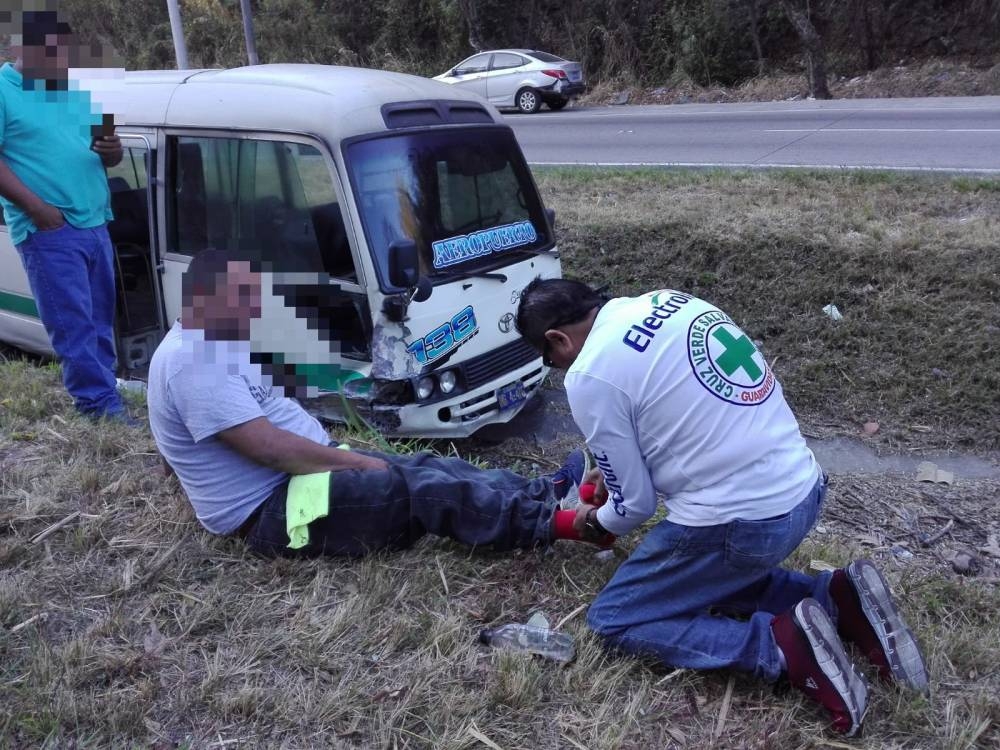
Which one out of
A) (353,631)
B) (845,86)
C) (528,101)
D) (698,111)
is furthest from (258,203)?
(845,86)

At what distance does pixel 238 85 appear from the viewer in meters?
5.12

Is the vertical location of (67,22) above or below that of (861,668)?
above

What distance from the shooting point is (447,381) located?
5.05 m

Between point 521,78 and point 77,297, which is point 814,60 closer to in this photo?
point 521,78

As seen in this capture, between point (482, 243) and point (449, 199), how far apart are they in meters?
0.33

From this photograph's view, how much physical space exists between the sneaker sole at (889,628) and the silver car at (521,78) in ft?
Result: 63.0

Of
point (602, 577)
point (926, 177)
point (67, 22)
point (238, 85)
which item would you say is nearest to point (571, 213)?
point (926, 177)

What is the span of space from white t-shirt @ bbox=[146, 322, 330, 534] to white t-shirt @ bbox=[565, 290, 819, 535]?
119 centimetres

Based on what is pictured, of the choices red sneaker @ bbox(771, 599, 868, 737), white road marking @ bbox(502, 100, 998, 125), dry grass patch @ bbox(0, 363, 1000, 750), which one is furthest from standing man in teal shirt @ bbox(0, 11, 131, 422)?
white road marking @ bbox(502, 100, 998, 125)

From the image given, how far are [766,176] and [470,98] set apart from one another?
5.35 m

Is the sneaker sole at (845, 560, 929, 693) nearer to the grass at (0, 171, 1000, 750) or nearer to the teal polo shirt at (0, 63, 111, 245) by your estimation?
the grass at (0, 171, 1000, 750)

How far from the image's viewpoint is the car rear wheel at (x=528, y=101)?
21.1 m

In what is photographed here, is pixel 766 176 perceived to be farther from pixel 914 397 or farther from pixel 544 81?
pixel 544 81

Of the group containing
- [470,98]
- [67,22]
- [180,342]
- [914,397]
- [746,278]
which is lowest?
[914,397]
